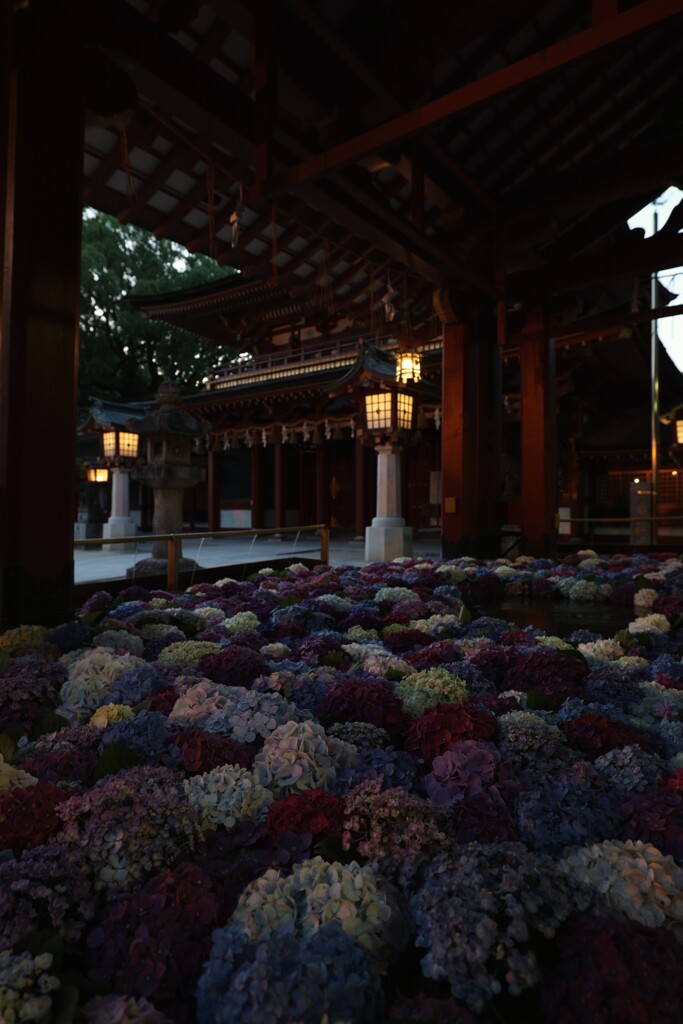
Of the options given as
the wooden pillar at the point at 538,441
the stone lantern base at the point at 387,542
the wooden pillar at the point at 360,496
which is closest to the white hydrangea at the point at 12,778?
the wooden pillar at the point at 538,441

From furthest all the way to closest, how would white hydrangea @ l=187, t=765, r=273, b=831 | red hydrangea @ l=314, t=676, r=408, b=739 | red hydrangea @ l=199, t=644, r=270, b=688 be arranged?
1. red hydrangea @ l=199, t=644, r=270, b=688
2. red hydrangea @ l=314, t=676, r=408, b=739
3. white hydrangea @ l=187, t=765, r=273, b=831

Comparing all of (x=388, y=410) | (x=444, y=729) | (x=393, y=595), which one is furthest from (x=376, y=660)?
(x=388, y=410)

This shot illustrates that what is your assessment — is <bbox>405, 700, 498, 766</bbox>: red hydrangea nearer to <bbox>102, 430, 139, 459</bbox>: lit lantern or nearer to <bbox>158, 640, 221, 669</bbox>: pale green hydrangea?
<bbox>158, 640, 221, 669</bbox>: pale green hydrangea

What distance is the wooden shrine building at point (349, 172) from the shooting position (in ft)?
12.4

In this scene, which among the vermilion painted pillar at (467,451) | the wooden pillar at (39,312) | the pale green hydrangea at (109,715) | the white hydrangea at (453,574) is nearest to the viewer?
the pale green hydrangea at (109,715)

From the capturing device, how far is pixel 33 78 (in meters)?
3.77

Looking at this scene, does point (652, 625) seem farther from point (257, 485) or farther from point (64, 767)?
point (257, 485)

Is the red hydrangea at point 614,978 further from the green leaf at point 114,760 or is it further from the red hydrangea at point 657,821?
the green leaf at point 114,760

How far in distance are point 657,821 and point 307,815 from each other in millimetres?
1081

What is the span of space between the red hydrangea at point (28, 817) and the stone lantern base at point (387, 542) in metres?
11.4

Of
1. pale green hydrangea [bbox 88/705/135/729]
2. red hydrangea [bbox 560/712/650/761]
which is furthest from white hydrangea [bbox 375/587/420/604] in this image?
pale green hydrangea [bbox 88/705/135/729]

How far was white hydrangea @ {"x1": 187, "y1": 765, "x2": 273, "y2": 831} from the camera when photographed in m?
1.81

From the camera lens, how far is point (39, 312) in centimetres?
380

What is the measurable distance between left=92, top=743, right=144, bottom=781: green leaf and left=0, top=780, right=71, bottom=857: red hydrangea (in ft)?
0.68
